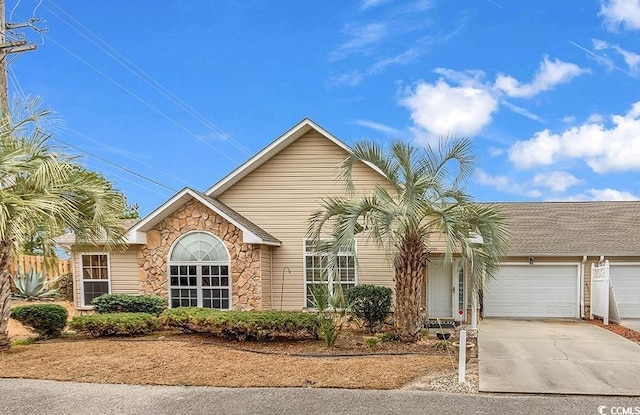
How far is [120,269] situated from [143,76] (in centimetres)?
1108

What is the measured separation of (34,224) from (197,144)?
16.6 m

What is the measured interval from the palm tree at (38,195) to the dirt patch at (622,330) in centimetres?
1290

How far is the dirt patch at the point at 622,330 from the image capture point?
11414 mm

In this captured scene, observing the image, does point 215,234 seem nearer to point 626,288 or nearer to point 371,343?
point 371,343

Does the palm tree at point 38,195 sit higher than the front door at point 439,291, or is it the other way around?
the palm tree at point 38,195

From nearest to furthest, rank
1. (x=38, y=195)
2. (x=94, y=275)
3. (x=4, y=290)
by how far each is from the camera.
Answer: (x=38, y=195)
(x=4, y=290)
(x=94, y=275)

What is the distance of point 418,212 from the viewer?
9.46 m

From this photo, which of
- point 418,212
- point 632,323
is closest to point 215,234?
point 418,212

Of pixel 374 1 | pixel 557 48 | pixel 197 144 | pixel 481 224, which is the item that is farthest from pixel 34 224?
pixel 197 144

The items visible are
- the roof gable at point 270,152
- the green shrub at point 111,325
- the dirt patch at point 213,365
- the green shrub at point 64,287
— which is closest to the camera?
the dirt patch at point 213,365

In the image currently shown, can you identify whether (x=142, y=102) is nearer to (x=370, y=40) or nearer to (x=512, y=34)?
(x=370, y=40)

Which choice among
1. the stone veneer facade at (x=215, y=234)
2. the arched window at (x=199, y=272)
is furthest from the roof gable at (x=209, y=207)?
the arched window at (x=199, y=272)

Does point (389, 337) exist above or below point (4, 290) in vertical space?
below

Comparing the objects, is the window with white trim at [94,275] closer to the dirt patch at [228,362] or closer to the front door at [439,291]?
the dirt patch at [228,362]
